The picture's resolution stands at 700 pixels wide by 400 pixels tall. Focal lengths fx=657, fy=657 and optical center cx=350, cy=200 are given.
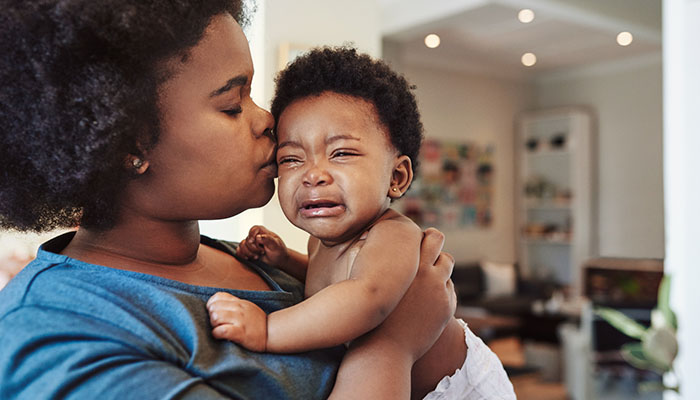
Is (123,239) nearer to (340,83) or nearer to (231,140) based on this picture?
(231,140)

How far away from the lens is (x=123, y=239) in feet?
2.98

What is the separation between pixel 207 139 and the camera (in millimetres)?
853

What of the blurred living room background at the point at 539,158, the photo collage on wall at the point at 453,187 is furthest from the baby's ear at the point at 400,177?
the photo collage on wall at the point at 453,187

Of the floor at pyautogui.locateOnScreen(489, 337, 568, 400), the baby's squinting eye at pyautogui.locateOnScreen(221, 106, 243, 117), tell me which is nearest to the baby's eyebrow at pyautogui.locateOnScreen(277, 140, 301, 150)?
the baby's squinting eye at pyautogui.locateOnScreen(221, 106, 243, 117)

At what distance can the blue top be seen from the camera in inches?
27.1

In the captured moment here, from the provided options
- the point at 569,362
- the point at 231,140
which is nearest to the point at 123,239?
the point at 231,140

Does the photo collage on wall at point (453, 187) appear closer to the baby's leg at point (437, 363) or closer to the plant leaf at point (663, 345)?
the plant leaf at point (663, 345)

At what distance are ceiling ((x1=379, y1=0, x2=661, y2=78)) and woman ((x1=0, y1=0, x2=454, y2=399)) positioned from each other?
468cm

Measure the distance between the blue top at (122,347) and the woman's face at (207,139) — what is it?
11cm

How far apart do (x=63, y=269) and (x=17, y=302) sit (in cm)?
7

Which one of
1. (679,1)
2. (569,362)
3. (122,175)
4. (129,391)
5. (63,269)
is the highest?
(679,1)

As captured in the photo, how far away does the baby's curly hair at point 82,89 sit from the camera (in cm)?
74

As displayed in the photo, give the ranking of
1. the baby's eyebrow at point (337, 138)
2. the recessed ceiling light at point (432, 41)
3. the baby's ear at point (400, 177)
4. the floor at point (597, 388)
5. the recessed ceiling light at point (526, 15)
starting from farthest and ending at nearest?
the recessed ceiling light at point (432, 41), the recessed ceiling light at point (526, 15), the floor at point (597, 388), the baby's ear at point (400, 177), the baby's eyebrow at point (337, 138)

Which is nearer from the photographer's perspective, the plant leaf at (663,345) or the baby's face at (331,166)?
the baby's face at (331,166)
